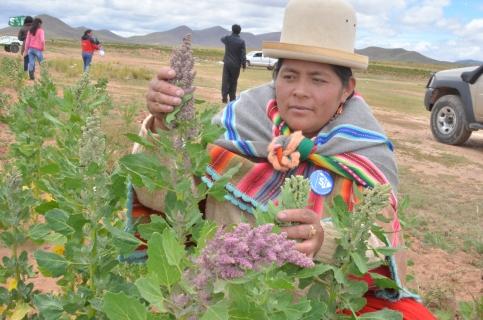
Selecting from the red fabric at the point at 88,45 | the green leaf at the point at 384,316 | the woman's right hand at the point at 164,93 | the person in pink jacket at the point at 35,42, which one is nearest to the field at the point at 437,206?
the woman's right hand at the point at 164,93

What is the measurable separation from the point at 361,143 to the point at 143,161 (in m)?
1.10

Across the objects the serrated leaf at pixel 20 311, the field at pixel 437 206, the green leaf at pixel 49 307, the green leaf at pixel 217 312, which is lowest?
the field at pixel 437 206

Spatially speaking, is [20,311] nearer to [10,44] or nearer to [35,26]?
[35,26]

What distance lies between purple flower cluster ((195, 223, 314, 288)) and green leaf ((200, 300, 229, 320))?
0.04 meters

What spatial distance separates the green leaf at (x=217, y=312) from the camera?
892 mm

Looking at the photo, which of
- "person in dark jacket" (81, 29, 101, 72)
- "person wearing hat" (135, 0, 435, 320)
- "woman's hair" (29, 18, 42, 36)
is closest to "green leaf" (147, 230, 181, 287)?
"person wearing hat" (135, 0, 435, 320)

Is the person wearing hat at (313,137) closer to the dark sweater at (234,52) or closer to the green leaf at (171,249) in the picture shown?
the green leaf at (171,249)

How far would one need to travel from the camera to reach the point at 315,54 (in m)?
2.17

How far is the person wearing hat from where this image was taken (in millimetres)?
2137

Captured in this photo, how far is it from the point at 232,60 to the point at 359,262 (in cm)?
1210

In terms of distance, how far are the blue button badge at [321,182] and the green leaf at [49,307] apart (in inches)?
37.9

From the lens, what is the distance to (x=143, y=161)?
4.50 feet

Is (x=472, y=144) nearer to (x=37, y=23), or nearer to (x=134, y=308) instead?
(x=37, y=23)

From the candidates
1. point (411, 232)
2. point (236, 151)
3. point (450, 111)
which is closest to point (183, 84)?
point (236, 151)
